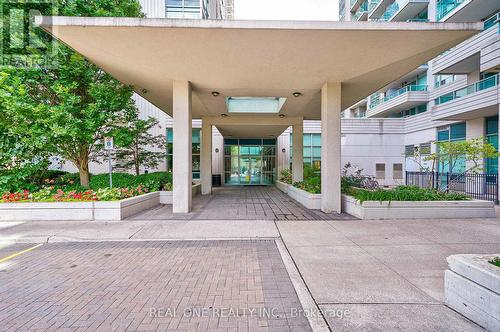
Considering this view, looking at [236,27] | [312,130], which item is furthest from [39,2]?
[312,130]

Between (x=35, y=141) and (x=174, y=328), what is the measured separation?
32.4ft

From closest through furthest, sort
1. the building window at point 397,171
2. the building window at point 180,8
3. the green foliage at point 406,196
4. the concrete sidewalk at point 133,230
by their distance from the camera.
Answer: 1. the concrete sidewalk at point 133,230
2. the green foliage at point 406,196
3. the building window at point 180,8
4. the building window at point 397,171

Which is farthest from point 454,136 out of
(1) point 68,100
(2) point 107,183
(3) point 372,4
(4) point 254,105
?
(1) point 68,100

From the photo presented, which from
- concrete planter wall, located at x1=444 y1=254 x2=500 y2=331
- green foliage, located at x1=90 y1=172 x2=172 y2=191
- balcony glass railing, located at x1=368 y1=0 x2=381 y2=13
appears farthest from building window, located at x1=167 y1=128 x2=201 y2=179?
balcony glass railing, located at x1=368 y1=0 x2=381 y2=13

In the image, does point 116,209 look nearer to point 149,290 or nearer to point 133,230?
point 133,230

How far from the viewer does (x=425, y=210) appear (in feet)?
26.6

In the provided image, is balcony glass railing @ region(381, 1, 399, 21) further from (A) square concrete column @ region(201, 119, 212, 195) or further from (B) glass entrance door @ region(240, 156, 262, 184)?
(A) square concrete column @ region(201, 119, 212, 195)

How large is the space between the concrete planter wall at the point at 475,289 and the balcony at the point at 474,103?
14394 millimetres

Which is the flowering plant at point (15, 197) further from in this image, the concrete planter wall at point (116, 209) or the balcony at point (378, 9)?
the balcony at point (378, 9)

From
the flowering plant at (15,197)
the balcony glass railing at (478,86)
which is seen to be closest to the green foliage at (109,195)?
the flowering plant at (15,197)

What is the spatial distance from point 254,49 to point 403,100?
2050 cm

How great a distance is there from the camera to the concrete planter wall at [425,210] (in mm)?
8078

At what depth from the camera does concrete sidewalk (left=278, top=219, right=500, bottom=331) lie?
9.43 ft

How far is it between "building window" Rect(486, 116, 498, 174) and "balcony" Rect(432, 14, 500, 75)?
3687 mm
